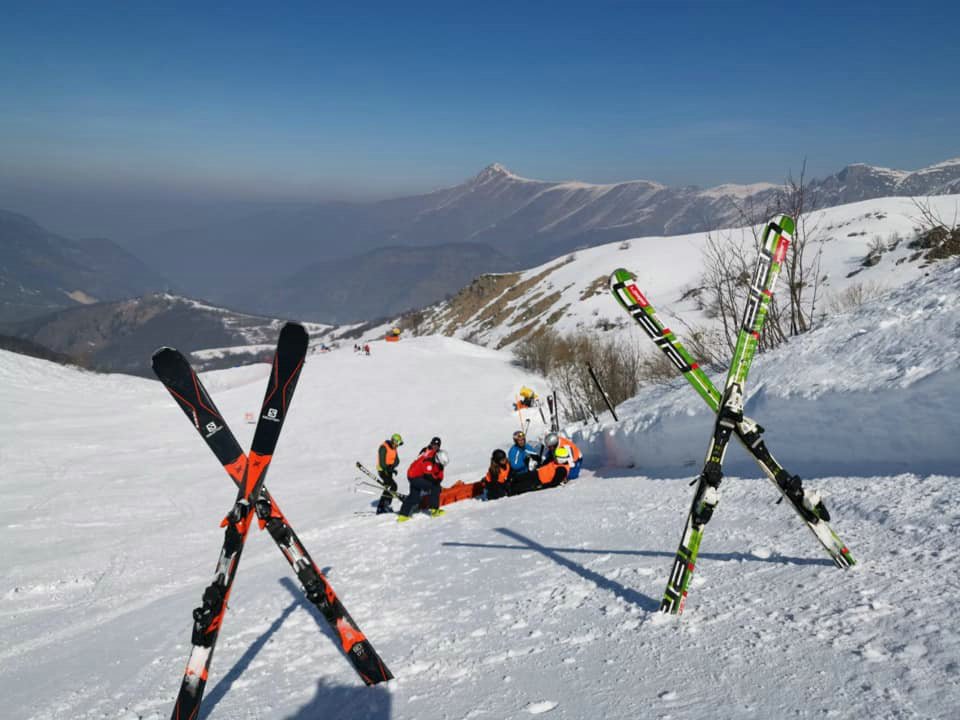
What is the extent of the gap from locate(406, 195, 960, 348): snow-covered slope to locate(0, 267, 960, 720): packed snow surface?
16070 millimetres

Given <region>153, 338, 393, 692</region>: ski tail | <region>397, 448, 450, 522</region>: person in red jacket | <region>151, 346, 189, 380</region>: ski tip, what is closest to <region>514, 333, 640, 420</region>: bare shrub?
<region>397, 448, 450, 522</region>: person in red jacket

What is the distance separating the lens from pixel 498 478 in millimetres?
12125

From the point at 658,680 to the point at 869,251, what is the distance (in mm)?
46749

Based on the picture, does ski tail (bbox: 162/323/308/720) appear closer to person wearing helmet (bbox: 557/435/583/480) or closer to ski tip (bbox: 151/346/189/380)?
ski tip (bbox: 151/346/189/380)

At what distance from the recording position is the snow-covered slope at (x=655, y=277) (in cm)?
3706

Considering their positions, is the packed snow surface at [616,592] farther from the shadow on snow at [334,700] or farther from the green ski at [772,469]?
the green ski at [772,469]

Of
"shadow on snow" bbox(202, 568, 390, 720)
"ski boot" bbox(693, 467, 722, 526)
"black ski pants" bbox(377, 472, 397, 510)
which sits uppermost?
"ski boot" bbox(693, 467, 722, 526)

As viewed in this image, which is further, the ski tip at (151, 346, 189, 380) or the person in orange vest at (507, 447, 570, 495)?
the person in orange vest at (507, 447, 570, 495)

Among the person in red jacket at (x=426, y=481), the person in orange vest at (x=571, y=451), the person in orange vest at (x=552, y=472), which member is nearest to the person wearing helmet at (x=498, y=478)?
the person in orange vest at (x=552, y=472)

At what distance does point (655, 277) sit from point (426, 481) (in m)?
56.3

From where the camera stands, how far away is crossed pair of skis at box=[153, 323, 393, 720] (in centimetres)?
416

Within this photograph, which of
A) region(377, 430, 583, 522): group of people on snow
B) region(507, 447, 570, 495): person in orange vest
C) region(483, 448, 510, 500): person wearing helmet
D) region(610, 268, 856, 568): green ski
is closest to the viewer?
region(610, 268, 856, 568): green ski

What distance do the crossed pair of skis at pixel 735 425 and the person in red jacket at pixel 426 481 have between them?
7.50 m

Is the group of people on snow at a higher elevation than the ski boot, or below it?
below
